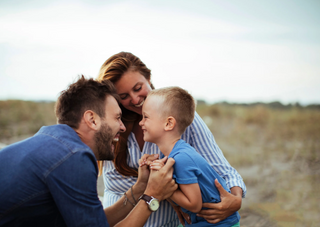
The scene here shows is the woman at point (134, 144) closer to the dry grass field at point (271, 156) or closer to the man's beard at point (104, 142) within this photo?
the man's beard at point (104, 142)

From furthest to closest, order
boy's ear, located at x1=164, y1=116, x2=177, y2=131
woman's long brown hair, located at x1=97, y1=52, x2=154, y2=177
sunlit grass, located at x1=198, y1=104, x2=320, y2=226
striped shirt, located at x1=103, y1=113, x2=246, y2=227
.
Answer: sunlit grass, located at x1=198, y1=104, x2=320, y2=226 < woman's long brown hair, located at x1=97, y1=52, x2=154, y2=177 < striped shirt, located at x1=103, y1=113, x2=246, y2=227 < boy's ear, located at x1=164, y1=116, x2=177, y2=131

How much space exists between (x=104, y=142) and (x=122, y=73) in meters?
0.87

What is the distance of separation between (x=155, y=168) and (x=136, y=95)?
0.93 metres

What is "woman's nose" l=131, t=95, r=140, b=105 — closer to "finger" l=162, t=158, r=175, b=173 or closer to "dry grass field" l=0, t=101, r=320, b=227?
"finger" l=162, t=158, r=175, b=173

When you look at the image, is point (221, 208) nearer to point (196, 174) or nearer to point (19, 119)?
point (196, 174)

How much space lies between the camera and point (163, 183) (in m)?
1.82

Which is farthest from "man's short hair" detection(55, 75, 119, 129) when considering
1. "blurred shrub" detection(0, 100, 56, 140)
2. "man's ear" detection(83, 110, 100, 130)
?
"blurred shrub" detection(0, 100, 56, 140)

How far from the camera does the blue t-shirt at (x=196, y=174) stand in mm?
1810

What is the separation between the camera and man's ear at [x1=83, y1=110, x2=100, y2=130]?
1.89m

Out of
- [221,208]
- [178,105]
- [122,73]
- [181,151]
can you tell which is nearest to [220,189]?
[221,208]

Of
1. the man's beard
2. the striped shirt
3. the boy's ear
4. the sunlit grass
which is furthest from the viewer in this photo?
the sunlit grass

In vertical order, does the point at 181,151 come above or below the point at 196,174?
above

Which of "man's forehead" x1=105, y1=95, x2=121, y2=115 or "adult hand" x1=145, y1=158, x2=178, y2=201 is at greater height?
"man's forehead" x1=105, y1=95, x2=121, y2=115

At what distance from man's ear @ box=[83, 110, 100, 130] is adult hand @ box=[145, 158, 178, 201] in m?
0.57
